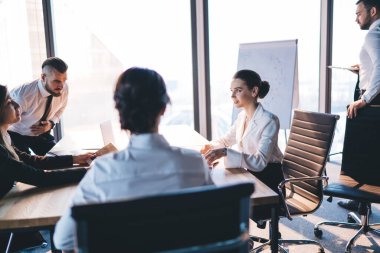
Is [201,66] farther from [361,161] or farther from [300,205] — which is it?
[300,205]

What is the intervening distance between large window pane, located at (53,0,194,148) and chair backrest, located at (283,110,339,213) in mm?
1879

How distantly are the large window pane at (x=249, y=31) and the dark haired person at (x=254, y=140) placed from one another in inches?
80.7

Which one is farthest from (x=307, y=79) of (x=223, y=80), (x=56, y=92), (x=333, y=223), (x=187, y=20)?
(x=56, y=92)

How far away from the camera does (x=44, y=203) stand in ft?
4.80

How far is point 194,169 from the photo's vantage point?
3.51 feet

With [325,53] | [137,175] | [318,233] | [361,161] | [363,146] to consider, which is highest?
[325,53]

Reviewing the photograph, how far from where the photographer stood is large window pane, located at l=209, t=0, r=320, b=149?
4344mm

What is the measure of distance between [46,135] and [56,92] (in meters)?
0.59

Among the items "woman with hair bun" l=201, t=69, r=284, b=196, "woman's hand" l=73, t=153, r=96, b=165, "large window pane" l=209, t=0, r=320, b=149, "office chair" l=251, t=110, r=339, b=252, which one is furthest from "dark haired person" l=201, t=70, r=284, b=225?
"large window pane" l=209, t=0, r=320, b=149

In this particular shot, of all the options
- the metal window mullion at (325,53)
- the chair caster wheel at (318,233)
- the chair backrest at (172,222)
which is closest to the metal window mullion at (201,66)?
the metal window mullion at (325,53)

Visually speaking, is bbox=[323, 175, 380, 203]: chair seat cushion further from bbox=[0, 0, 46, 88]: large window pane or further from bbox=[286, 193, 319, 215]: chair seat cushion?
bbox=[0, 0, 46, 88]: large window pane

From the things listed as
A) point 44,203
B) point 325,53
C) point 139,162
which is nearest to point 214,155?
point 44,203

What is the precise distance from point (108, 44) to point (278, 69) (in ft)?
6.20

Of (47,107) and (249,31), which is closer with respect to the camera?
(47,107)
